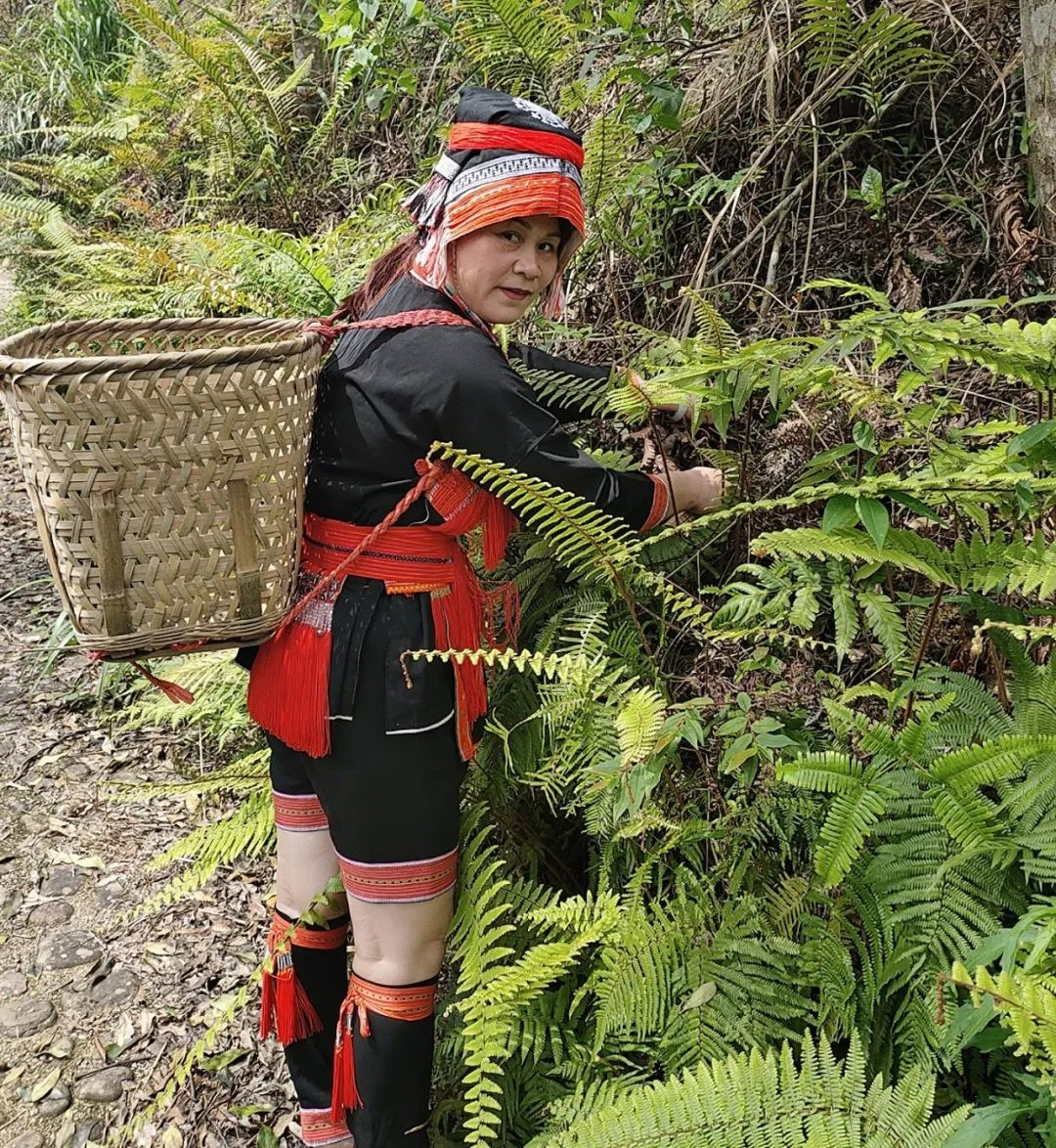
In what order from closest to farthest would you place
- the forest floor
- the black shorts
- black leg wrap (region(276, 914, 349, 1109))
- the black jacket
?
the black jacket < the black shorts < black leg wrap (region(276, 914, 349, 1109)) < the forest floor

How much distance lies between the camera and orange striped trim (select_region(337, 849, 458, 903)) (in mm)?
2143

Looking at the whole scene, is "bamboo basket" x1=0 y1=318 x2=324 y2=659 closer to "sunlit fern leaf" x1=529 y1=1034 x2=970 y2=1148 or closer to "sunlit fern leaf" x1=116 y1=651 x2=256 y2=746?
"sunlit fern leaf" x1=529 y1=1034 x2=970 y2=1148

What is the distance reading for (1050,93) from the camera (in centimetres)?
224

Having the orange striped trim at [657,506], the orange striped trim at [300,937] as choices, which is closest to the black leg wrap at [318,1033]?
the orange striped trim at [300,937]

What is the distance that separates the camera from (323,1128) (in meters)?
2.48

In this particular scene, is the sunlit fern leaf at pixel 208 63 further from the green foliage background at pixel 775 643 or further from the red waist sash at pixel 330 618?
the red waist sash at pixel 330 618

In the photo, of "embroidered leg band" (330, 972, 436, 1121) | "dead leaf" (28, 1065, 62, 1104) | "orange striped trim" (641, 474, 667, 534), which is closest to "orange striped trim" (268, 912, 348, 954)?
"embroidered leg band" (330, 972, 436, 1121)

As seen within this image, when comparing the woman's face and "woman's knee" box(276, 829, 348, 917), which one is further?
"woman's knee" box(276, 829, 348, 917)

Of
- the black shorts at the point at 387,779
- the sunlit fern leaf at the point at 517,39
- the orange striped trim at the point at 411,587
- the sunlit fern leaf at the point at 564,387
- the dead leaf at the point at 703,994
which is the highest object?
the sunlit fern leaf at the point at 517,39

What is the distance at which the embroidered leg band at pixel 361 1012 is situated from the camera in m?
2.20

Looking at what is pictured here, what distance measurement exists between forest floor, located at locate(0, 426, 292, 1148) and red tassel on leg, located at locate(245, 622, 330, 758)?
4.37ft

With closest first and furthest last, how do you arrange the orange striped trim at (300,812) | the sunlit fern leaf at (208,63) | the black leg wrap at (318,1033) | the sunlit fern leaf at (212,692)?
the orange striped trim at (300,812), the black leg wrap at (318,1033), the sunlit fern leaf at (212,692), the sunlit fern leaf at (208,63)

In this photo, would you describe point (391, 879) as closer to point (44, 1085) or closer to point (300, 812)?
point (300, 812)

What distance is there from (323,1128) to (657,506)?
1.75 meters
